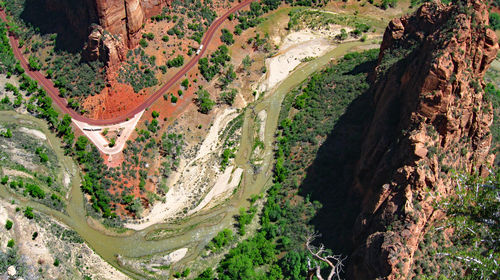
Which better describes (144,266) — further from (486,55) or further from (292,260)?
(486,55)

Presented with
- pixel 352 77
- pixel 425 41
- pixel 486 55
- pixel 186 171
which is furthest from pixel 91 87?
pixel 486 55

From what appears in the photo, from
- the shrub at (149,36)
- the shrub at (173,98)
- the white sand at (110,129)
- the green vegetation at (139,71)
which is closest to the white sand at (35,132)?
the white sand at (110,129)

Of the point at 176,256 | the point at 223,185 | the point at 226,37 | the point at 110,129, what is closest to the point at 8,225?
the point at 176,256

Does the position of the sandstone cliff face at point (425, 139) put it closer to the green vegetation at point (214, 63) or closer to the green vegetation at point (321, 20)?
the green vegetation at point (214, 63)

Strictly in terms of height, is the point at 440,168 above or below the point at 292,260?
above

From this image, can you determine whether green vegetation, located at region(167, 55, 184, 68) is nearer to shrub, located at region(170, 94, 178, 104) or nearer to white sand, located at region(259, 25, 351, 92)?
shrub, located at region(170, 94, 178, 104)

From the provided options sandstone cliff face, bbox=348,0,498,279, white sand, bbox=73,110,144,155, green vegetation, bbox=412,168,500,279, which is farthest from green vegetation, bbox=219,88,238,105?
green vegetation, bbox=412,168,500,279
